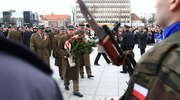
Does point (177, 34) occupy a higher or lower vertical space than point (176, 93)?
higher

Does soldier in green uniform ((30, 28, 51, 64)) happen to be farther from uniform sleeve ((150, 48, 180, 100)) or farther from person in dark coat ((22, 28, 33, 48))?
person in dark coat ((22, 28, 33, 48))

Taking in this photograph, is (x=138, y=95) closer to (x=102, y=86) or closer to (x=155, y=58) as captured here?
(x=155, y=58)

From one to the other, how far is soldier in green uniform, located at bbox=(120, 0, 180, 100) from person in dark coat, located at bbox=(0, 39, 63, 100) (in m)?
0.55

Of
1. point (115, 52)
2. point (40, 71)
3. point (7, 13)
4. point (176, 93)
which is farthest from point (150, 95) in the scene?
point (7, 13)

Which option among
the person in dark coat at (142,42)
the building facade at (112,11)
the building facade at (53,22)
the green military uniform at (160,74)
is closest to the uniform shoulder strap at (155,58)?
the green military uniform at (160,74)

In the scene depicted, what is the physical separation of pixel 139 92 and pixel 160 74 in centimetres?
18

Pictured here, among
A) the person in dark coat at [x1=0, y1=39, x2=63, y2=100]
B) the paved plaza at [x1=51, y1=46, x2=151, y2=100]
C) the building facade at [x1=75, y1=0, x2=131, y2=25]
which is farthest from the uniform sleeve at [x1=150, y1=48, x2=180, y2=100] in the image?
the building facade at [x1=75, y1=0, x2=131, y2=25]

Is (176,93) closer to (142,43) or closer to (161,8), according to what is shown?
(161,8)

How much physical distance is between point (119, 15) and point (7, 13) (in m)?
76.3

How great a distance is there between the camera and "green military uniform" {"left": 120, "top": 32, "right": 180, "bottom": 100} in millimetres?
1115

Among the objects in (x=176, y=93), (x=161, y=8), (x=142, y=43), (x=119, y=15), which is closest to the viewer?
(x=176, y=93)

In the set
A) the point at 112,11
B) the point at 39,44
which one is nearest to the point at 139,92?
the point at 39,44

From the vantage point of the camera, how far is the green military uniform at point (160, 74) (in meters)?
1.11

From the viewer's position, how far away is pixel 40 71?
74 centimetres
